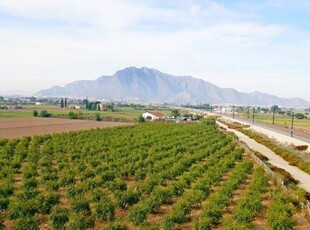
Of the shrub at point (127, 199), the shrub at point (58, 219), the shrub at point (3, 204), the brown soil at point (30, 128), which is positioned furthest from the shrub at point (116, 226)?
the brown soil at point (30, 128)

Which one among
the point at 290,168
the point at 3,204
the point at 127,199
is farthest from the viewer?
the point at 290,168

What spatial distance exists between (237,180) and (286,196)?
5501mm

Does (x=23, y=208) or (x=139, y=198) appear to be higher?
(x=23, y=208)

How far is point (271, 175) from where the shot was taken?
115ft

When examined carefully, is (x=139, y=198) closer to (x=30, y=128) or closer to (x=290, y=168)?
(x=290, y=168)

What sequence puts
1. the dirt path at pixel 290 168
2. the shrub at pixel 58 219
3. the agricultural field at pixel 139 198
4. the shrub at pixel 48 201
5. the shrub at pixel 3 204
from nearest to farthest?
the shrub at pixel 58 219 < the agricultural field at pixel 139 198 < the shrub at pixel 48 201 < the shrub at pixel 3 204 < the dirt path at pixel 290 168

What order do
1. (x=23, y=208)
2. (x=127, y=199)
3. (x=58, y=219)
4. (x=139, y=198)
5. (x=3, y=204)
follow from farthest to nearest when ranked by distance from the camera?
(x=139, y=198), (x=127, y=199), (x=3, y=204), (x=23, y=208), (x=58, y=219)

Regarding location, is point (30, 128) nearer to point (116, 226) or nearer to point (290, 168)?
point (290, 168)

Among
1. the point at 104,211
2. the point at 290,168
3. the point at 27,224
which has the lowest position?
the point at 290,168

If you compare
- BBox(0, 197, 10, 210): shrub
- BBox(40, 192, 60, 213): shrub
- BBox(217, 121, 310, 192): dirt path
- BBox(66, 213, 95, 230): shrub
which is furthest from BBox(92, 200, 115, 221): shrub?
BBox(217, 121, 310, 192): dirt path

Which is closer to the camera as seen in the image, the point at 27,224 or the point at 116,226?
the point at 116,226

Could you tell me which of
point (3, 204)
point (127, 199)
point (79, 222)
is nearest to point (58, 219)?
point (79, 222)

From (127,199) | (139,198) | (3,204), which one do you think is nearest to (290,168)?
(139,198)

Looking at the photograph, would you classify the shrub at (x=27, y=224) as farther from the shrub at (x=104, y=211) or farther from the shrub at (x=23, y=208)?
the shrub at (x=104, y=211)
